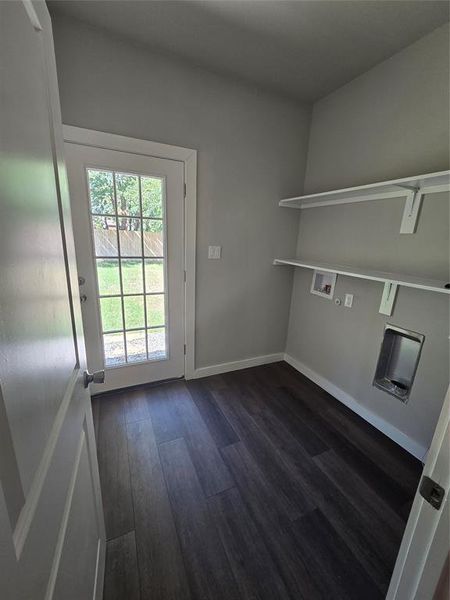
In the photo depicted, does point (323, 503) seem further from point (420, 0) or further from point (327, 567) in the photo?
point (420, 0)

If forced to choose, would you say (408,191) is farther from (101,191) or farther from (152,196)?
(101,191)

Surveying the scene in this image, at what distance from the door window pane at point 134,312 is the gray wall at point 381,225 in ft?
5.43

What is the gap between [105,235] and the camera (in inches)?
74.7

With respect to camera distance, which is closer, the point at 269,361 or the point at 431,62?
the point at 431,62

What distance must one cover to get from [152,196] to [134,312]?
963 millimetres

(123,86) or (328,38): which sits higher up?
(328,38)

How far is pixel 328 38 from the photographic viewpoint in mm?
1594

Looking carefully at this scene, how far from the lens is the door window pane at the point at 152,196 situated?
1.95m

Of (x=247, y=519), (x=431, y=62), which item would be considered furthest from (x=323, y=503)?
(x=431, y=62)

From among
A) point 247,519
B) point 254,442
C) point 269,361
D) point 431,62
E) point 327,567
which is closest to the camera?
point 327,567

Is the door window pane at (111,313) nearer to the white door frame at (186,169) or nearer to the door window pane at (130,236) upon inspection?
the door window pane at (130,236)

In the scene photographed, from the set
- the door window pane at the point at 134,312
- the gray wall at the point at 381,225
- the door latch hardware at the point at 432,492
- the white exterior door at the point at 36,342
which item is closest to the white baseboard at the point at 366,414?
the gray wall at the point at 381,225

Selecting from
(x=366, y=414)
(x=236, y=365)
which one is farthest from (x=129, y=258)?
(x=366, y=414)

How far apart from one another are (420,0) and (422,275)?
1.48 m
